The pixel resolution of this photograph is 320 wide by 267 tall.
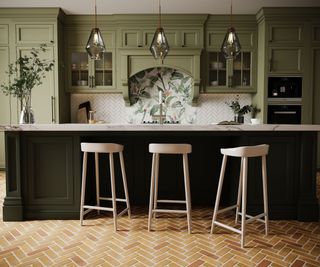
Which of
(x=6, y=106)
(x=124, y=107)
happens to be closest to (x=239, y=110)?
(x=124, y=107)

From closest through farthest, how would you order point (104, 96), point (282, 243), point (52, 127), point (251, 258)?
point (251, 258)
point (282, 243)
point (52, 127)
point (104, 96)

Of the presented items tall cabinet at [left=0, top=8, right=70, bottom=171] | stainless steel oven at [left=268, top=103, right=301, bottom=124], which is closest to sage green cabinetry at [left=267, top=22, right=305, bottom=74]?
stainless steel oven at [left=268, top=103, right=301, bottom=124]

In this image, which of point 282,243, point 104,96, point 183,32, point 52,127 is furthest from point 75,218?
point 183,32

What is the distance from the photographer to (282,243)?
276 cm

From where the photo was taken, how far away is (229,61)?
5762 mm

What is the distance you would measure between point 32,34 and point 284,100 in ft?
15.1

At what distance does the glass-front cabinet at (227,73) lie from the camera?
5797 mm

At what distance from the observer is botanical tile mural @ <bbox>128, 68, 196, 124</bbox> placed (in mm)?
6113

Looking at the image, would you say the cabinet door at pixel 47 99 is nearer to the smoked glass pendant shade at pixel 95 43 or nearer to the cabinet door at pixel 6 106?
the cabinet door at pixel 6 106

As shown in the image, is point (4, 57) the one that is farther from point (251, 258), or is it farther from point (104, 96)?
point (251, 258)

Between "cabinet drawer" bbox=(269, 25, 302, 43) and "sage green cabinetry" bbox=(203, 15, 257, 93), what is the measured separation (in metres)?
0.38

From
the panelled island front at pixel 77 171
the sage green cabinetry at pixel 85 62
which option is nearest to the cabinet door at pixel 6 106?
the sage green cabinetry at pixel 85 62

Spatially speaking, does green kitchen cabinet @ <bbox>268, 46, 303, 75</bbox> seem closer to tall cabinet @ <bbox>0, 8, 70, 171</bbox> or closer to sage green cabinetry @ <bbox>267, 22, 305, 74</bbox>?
sage green cabinetry @ <bbox>267, 22, 305, 74</bbox>

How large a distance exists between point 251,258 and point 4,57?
518cm
